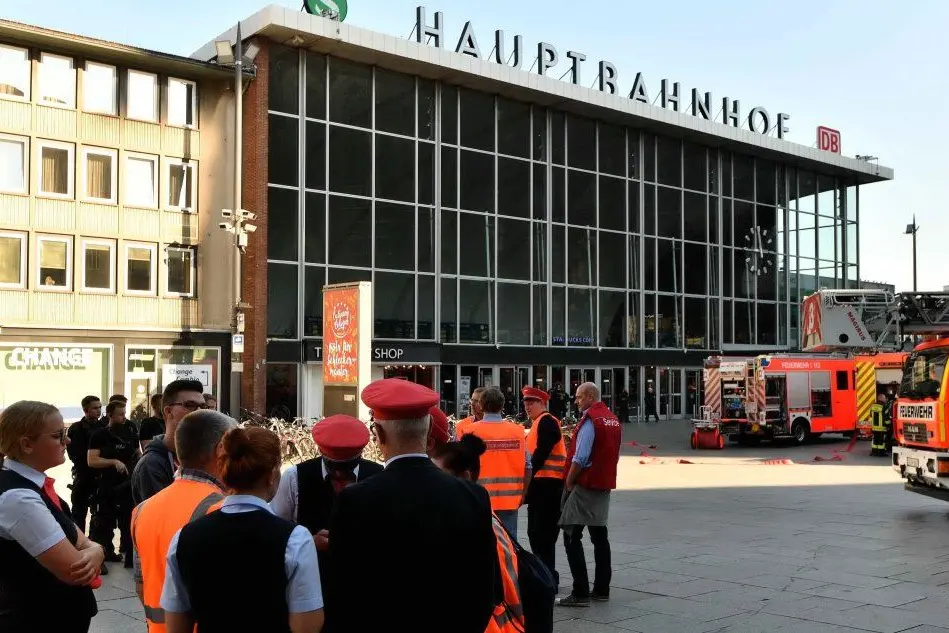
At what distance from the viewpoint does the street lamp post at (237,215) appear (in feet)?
86.1

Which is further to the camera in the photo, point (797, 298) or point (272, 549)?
Answer: point (797, 298)

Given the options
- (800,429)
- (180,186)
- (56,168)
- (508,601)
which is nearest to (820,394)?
(800,429)

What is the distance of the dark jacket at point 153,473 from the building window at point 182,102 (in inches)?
1059

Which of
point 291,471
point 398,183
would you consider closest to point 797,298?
point 398,183

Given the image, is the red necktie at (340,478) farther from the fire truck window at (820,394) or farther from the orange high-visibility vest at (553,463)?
the fire truck window at (820,394)

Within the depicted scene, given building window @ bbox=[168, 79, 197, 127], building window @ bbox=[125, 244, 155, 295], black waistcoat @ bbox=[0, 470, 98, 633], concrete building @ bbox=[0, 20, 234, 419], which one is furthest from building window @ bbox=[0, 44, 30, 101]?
black waistcoat @ bbox=[0, 470, 98, 633]

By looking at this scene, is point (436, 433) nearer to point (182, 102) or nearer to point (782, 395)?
point (782, 395)

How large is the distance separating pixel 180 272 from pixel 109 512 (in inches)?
842

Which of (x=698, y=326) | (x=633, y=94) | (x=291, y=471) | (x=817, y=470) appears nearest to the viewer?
(x=291, y=471)

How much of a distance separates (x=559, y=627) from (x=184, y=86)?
2715cm

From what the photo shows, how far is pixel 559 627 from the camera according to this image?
769 centimetres

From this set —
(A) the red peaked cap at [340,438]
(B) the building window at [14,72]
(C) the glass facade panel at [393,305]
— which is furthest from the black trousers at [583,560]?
(C) the glass facade panel at [393,305]

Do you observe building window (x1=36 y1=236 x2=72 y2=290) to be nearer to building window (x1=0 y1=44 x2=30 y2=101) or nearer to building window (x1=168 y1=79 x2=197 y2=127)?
building window (x1=0 y1=44 x2=30 y2=101)

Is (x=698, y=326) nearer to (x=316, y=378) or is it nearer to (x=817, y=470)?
(x=316, y=378)
